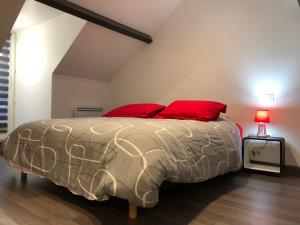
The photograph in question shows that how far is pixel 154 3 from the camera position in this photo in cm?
377

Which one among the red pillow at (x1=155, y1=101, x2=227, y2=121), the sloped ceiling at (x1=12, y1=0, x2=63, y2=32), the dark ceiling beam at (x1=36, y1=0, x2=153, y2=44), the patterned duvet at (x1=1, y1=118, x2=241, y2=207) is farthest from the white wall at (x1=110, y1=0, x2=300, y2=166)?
the sloped ceiling at (x1=12, y1=0, x2=63, y2=32)

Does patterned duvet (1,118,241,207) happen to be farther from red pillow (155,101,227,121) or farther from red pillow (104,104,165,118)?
red pillow (104,104,165,118)

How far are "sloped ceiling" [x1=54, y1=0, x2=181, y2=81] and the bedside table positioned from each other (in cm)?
234

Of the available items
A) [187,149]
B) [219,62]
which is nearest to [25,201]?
[187,149]

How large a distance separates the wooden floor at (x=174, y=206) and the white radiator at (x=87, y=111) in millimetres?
1793

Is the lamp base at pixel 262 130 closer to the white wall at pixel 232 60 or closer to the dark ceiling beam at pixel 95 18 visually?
the white wall at pixel 232 60

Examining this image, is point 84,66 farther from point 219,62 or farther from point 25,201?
point 25,201

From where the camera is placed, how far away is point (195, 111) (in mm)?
2975

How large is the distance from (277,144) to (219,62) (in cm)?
135

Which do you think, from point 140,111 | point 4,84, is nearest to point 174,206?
point 140,111

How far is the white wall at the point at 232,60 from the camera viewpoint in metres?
2.97

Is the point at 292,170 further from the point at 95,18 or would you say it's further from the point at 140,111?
the point at 95,18

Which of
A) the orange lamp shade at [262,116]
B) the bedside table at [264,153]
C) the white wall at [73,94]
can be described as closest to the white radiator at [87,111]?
the white wall at [73,94]

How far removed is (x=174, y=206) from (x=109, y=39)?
2864 millimetres
